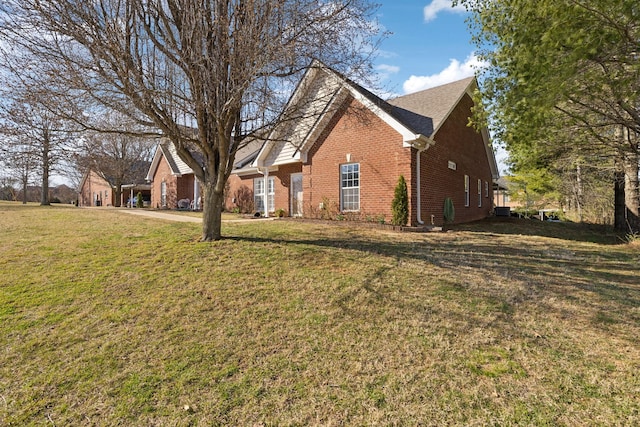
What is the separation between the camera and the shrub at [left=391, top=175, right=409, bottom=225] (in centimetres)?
1073

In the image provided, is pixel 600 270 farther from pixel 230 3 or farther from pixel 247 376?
pixel 230 3

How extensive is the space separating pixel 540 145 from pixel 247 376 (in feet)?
42.5

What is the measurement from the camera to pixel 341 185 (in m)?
12.8

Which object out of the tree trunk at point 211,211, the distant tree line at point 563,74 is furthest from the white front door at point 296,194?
the distant tree line at point 563,74

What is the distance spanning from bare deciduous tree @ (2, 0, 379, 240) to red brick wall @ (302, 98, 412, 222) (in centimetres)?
419

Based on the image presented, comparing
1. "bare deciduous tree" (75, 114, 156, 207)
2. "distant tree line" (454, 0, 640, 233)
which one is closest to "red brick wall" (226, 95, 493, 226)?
"distant tree line" (454, 0, 640, 233)

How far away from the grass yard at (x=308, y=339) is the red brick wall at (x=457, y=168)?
5.65 metres

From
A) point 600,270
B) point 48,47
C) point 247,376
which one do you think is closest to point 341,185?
point 600,270

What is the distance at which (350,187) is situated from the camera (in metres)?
12.6

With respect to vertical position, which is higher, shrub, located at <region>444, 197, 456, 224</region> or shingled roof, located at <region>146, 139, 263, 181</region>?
shingled roof, located at <region>146, 139, 263, 181</region>

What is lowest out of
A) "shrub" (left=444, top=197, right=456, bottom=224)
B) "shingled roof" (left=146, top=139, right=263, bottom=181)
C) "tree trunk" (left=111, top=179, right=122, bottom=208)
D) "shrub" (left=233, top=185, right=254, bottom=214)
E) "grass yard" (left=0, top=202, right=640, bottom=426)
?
"grass yard" (left=0, top=202, right=640, bottom=426)

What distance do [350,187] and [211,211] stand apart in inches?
255

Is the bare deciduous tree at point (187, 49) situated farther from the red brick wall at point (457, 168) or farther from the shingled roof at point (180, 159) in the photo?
the shingled roof at point (180, 159)

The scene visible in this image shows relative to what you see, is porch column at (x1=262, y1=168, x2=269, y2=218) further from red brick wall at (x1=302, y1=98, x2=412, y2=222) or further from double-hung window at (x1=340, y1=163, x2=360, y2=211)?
double-hung window at (x1=340, y1=163, x2=360, y2=211)
